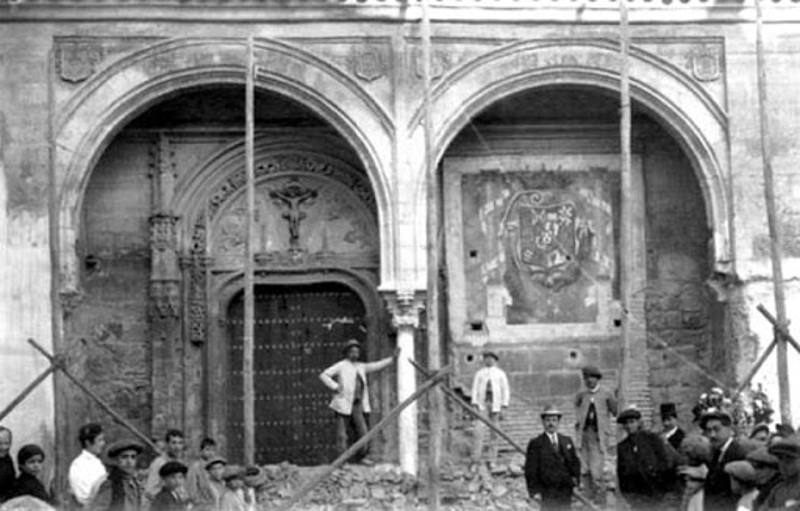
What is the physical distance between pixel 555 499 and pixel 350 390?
13.2 ft

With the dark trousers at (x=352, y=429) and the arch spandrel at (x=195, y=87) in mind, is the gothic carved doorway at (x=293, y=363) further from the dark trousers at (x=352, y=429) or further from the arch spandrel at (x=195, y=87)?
the arch spandrel at (x=195, y=87)

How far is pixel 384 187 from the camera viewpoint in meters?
15.3

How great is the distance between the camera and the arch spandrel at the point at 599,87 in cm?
1544

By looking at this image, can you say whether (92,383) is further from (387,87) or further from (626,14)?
(626,14)

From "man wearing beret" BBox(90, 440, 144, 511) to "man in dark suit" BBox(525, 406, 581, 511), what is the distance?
10.1 feet

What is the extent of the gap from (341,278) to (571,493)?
5613 mm

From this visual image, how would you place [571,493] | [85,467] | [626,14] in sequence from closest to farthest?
1. [85,467]
2. [571,493]
3. [626,14]

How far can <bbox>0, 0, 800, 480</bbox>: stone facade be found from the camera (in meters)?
15.1

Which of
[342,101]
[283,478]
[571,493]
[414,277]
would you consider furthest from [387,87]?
[571,493]

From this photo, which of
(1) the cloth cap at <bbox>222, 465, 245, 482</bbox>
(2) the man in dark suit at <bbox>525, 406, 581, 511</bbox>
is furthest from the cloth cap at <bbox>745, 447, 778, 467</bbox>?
(1) the cloth cap at <bbox>222, 465, 245, 482</bbox>

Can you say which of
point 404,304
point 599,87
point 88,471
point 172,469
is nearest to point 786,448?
point 172,469

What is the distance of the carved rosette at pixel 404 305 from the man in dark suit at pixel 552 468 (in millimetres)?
3541

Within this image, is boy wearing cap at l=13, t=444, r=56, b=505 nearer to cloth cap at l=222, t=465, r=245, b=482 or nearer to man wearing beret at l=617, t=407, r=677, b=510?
cloth cap at l=222, t=465, r=245, b=482

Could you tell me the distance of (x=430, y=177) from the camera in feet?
45.4
